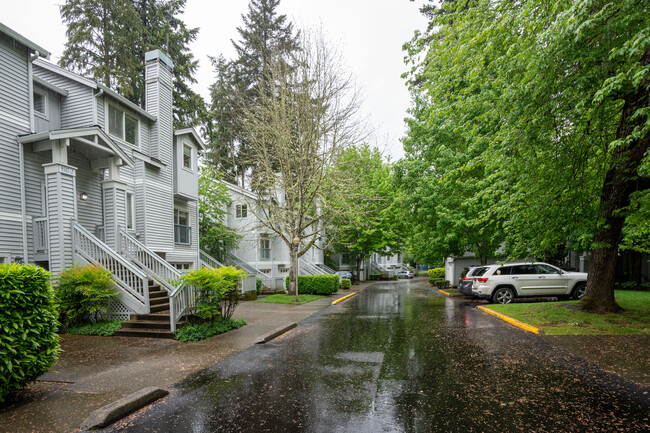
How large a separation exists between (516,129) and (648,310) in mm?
7455

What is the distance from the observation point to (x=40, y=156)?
1139 cm

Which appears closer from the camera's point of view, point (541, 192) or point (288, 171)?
point (541, 192)

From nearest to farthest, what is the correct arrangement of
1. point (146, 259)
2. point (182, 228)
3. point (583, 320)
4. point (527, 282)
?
point (583, 320) → point (146, 259) → point (527, 282) → point (182, 228)

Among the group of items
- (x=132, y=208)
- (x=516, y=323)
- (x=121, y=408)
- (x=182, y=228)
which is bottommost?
(x=516, y=323)

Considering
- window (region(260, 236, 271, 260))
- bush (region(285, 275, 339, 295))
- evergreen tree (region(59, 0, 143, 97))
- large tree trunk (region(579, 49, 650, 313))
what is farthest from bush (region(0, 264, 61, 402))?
evergreen tree (region(59, 0, 143, 97))

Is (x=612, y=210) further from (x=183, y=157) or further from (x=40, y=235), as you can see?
(x=183, y=157)

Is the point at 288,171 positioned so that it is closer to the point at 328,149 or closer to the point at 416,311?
the point at 328,149

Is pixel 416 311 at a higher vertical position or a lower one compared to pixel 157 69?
lower

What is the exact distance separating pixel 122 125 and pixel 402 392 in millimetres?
14637

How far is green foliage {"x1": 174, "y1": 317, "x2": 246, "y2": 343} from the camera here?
29.1 feet

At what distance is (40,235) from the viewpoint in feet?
35.0

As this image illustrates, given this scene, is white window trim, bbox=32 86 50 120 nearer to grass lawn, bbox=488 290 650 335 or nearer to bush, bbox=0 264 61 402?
bush, bbox=0 264 61 402

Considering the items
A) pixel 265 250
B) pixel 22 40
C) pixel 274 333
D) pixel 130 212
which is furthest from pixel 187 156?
pixel 274 333

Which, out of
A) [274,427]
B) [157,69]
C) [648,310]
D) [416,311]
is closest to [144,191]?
[157,69]
